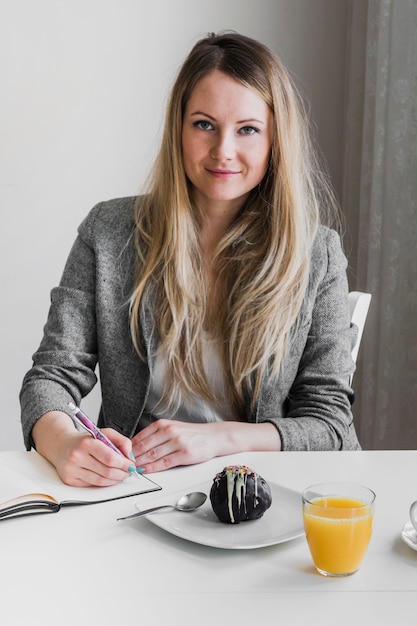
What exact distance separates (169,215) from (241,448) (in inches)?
19.8

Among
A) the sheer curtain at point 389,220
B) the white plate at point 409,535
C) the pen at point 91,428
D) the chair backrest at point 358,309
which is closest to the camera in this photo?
the white plate at point 409,535

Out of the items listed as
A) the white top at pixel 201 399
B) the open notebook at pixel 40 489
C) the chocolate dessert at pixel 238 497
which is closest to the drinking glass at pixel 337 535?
the chocolate dessert at pixel 238 497

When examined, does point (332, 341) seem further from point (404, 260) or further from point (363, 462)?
point (404, 260)

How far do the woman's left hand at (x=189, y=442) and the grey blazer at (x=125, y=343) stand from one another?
173 mm

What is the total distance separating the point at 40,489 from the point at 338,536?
41cm

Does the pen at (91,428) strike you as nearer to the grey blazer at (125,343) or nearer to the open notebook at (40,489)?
the open notebook at (40,489)

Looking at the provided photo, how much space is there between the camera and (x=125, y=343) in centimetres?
161

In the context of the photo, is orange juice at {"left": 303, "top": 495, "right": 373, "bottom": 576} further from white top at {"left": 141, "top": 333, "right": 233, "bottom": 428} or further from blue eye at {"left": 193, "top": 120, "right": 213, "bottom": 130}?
blue eye at {"left": 193, "top": 120, "right": 213, "bottom": 130}

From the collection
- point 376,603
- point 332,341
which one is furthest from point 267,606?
point 332,341

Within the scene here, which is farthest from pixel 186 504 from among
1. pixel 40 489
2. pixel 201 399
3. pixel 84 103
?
pixel 84 103

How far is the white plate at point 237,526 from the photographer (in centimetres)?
95

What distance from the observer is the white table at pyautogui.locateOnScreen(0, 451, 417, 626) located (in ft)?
2.66

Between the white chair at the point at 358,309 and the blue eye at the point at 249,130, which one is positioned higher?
the blue eye at the point at 249,130

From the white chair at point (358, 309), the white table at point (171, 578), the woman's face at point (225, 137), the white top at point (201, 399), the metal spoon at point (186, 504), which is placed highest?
the woman's face at point (225, 137)
